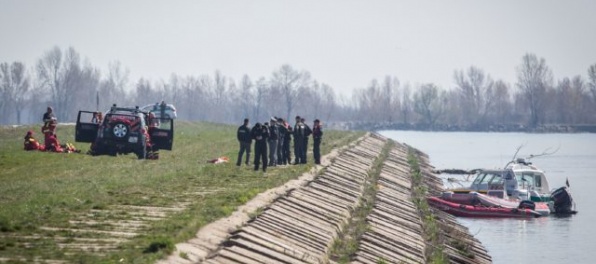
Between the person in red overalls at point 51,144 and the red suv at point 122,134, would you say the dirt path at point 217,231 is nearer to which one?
the red suv at point 122,134

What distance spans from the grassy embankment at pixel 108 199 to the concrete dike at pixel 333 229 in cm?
56

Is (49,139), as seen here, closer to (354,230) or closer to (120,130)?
(120,130)

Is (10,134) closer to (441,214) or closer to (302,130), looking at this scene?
(302,130)

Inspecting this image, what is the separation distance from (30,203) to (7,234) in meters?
4.82

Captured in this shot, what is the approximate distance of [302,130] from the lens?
149 ft

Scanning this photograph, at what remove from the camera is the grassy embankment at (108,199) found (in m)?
19.6

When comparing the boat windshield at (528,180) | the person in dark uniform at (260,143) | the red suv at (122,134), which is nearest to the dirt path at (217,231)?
the person in dark uniform at (260,143)

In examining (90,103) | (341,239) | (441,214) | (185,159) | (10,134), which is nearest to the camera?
(341,239)

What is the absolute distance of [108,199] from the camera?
27.3 m

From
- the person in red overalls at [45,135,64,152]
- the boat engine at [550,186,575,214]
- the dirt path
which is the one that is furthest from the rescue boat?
the person in red overalls at [45,135,64,152]

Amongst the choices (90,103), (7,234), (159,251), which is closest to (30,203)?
(7,234)

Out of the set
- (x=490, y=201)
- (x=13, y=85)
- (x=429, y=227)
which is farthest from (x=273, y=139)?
(x=13, y=85)

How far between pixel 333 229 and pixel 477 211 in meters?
20.2

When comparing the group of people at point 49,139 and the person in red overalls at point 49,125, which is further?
the group of people at point 49,139
